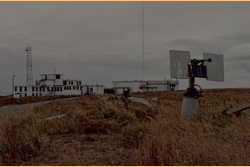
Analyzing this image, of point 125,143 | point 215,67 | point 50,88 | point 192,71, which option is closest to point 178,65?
point 192,71

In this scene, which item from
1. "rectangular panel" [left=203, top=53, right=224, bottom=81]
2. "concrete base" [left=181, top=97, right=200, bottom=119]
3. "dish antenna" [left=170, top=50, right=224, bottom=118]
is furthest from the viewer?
"rectangular panel" [left=203, top=53, right=224, bottom=81]

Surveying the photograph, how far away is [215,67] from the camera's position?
428 inches

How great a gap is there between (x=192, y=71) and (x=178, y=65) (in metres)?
0.46

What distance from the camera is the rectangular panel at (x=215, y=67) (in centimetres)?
1066

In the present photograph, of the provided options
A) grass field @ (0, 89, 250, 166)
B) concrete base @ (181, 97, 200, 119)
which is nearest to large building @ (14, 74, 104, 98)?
concrete base @ (181, 97, 200, 119)

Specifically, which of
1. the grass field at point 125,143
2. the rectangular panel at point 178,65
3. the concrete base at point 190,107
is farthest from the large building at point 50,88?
the grass field at point 125,143

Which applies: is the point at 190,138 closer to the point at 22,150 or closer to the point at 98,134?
the point at 98,134

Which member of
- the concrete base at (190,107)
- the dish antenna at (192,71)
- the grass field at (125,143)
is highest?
the dish antenna at (192,71)

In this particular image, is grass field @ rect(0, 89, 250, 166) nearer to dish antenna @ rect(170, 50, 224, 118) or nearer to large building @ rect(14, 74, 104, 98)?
dish antenna @ rect(170, 50, 224, 118)

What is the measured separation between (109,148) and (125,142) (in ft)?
1.35

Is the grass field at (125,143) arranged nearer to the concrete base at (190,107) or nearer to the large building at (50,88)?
the concrete base at (190,107)

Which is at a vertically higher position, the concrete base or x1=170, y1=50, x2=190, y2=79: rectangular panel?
x1=170, y1=50, x2=190, y2=79: rectangular panel

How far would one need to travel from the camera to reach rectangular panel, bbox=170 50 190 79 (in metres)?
10.2

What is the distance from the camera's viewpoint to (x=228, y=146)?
569cm
